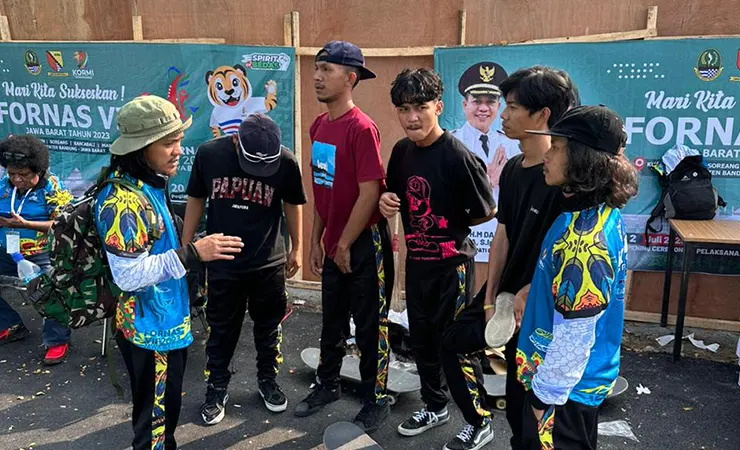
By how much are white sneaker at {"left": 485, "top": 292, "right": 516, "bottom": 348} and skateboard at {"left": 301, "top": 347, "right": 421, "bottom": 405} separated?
142 cm

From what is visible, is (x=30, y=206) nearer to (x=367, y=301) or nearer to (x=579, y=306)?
(x=367, y=301)

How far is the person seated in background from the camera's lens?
4.59 metres

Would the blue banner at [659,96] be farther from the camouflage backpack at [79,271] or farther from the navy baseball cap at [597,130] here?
the camouflage backpack at [79,271]

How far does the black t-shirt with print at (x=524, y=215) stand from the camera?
2502mm

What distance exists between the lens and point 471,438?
3.40 metres

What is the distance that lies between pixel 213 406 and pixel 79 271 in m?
1.55

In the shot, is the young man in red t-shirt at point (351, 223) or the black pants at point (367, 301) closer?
the young man in red t-shirt at point (351, 223)

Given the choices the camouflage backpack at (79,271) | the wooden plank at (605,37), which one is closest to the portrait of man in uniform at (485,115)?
the wooden plank at (605,37)

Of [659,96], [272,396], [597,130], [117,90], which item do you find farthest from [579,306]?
[117,90]

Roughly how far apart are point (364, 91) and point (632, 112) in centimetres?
236

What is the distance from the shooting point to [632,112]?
15.6 feet

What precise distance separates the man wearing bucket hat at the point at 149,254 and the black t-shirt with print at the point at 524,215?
1.34 metres

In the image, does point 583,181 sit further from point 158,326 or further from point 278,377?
point 278,377

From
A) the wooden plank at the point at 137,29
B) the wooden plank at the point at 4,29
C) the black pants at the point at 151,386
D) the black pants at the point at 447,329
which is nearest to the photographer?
the black pants at the point at 151,386
